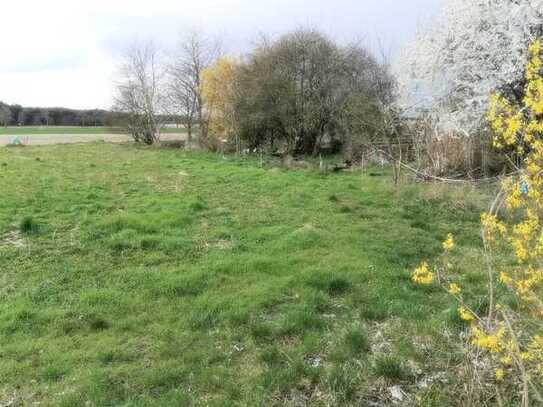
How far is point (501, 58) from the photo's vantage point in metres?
10.8

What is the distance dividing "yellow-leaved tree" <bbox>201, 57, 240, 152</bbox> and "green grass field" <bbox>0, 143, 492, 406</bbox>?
15755 mm

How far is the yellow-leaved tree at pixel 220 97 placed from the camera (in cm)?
2519

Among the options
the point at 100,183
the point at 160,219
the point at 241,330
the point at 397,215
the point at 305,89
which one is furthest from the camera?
the point at 305,89

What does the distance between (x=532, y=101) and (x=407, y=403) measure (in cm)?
225

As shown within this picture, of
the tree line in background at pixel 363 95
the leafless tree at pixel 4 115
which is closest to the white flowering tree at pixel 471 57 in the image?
the tree line in background at pixel 363 95

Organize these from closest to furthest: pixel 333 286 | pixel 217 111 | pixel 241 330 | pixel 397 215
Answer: pixel 241 330
pixel 333 286
pixel 397 215
pixel 217 111

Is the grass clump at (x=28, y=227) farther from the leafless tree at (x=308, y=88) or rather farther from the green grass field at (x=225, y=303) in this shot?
the leafless tree at (x=308, y=88)

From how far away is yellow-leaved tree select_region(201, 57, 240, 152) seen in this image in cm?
2519

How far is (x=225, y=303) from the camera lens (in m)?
5.00

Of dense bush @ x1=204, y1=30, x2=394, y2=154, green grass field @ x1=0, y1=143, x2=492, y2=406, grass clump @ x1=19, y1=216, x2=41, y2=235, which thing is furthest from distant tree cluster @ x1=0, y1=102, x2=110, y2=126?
green grass field @ x1=0, y1=143, x2=492, y2=406

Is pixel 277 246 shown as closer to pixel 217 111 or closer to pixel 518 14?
pixel 518 14

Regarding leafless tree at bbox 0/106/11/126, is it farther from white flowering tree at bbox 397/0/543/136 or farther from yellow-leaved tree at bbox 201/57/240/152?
white flowering tree at bbox 397/0/543/136

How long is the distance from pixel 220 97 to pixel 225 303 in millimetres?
22902

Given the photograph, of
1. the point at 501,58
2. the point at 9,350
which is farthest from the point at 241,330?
the point at 501,58
